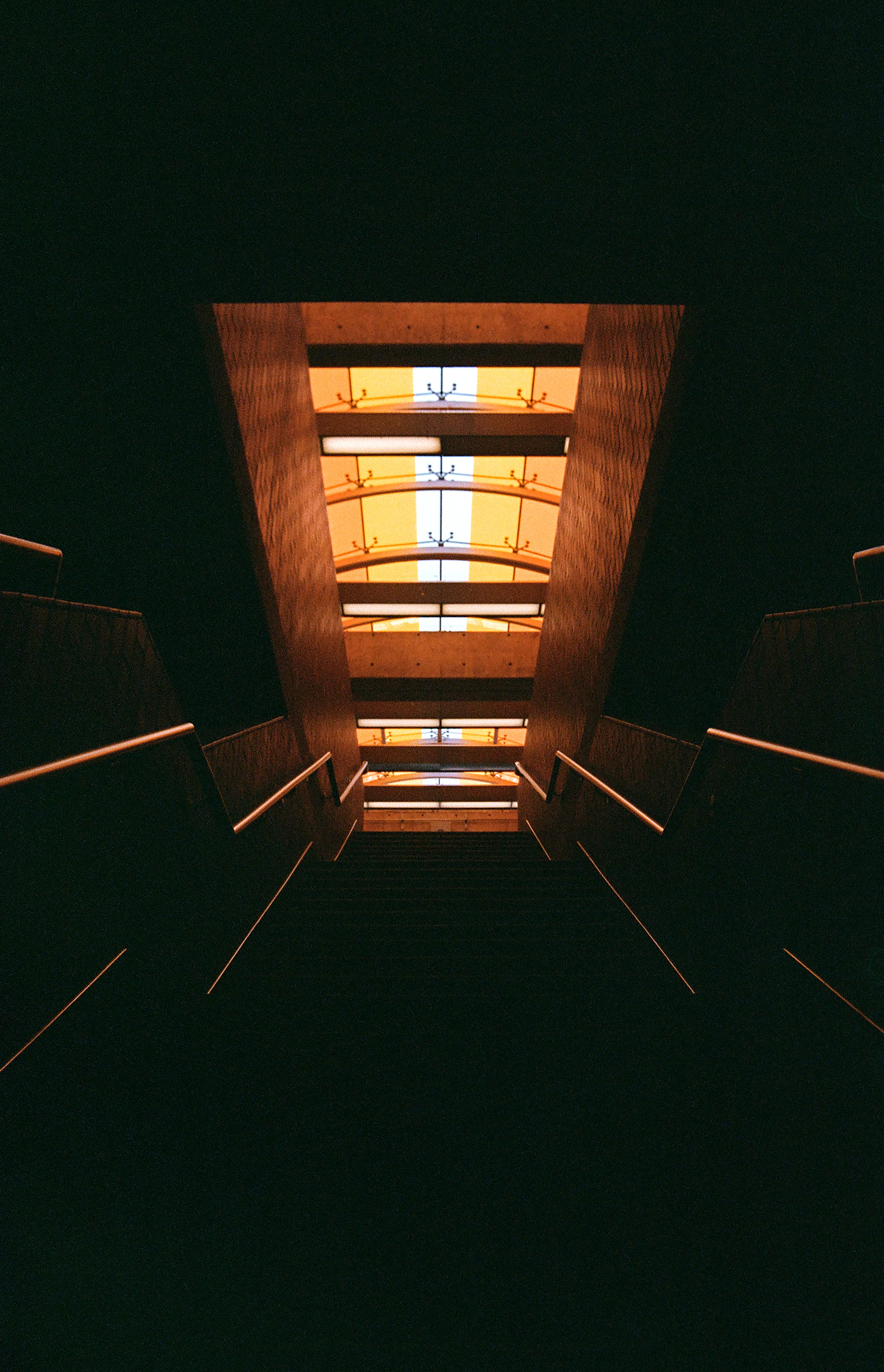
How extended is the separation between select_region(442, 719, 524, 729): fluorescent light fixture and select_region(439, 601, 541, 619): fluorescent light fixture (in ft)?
9.44

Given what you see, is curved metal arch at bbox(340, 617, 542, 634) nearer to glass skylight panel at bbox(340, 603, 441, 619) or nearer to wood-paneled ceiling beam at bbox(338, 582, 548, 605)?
glass skylight panel at bbox(340, 603, 441, 619)

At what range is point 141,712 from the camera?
2.78 m

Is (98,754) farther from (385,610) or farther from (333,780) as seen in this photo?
(385,610)

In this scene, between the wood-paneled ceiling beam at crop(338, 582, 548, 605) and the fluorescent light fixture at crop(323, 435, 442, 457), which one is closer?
the fluorescent light fixture at crop(323, 435, 442, 457)

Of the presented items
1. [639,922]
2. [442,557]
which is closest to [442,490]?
[442,557]

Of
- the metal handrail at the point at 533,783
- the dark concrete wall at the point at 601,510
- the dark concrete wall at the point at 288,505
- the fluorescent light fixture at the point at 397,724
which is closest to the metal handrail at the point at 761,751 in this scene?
the dark concrete wall at the point at 601,510

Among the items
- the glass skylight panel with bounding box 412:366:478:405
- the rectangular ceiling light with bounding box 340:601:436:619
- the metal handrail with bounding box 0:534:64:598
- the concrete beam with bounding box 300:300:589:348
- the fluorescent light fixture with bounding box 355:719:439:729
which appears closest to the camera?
the metal handrail with bounding box 0:534:64:598

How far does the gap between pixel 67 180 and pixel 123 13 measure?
0.69 metres

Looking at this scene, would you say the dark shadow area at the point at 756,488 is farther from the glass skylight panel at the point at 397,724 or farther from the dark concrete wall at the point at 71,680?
the glass skylight panel at the point at 397,724

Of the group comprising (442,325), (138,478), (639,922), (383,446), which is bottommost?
(639,922)

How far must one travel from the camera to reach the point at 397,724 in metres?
14.1

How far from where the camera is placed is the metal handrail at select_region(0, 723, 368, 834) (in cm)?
175

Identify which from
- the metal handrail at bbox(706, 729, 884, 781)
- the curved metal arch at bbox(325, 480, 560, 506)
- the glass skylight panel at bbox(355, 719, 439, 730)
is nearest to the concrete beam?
the curved metal arch at bbox(325, 480, 560, 506)

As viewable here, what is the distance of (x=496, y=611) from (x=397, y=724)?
391 cm
